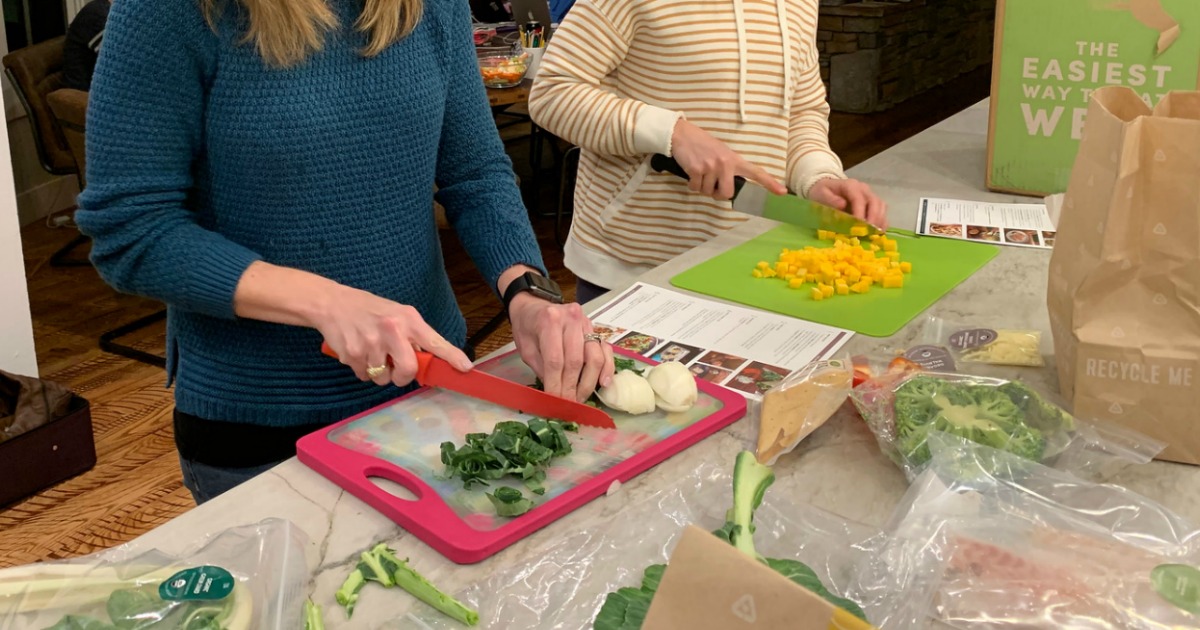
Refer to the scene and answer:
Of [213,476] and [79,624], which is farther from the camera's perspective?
[213,476]

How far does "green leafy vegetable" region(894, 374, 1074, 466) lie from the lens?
3.12 feet

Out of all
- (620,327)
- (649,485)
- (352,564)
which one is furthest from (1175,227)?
(352,564)

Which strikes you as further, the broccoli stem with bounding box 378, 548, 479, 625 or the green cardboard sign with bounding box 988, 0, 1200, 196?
the green cardboard sign with bounding box 988, 0, 1200, 196

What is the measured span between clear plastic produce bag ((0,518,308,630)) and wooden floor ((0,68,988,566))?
66.5 inches

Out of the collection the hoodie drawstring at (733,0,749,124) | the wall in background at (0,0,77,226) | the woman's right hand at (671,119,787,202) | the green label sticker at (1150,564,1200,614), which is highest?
the hoodie drawstring at (733,0,749,124)

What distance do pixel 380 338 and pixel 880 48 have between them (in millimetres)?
6227

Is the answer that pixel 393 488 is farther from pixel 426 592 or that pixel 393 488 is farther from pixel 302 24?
pixel 302 24

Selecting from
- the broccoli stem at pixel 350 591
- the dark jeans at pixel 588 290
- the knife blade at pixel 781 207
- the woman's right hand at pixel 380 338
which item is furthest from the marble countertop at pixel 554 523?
the dark jeans at pixel 588 290

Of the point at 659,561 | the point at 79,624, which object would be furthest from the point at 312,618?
the point at 659,561

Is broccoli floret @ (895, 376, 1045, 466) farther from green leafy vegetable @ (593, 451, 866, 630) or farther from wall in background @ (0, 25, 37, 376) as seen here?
wall in background @ (0, 25, 37, 376)

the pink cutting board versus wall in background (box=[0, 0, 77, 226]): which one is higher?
the pink cutting board

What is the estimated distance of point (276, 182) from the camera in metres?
1.14

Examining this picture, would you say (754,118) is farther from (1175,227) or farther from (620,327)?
(1175,227)

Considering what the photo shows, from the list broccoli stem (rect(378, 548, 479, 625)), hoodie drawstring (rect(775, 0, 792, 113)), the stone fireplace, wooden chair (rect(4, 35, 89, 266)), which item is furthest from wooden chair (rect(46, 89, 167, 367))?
the stone fireplace
